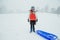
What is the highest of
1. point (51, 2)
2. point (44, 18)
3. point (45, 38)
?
point (51, 2)

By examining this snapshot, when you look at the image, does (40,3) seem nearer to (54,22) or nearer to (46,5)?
(46,5)

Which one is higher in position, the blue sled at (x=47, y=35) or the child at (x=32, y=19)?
the child at (x=32, y=19)

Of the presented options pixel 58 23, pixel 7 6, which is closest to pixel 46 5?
pixel 58 23

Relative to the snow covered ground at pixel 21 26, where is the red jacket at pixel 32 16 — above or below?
above

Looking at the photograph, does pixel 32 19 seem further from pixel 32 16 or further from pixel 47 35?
pixel 47 35

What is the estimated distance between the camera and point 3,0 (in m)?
0.98

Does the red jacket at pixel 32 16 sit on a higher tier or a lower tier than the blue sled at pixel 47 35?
higher

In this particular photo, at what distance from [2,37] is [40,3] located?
33cm

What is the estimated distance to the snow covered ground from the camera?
3.16 ft

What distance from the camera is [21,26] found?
0.98 metres

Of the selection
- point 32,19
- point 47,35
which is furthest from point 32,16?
point 47,35

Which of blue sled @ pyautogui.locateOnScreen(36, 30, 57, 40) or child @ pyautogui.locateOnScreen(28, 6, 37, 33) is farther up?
child @ pyautogui.locateOnScreen(28, 6, 37, 33)

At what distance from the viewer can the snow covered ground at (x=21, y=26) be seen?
0.96m

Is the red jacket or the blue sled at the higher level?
the red jacket
